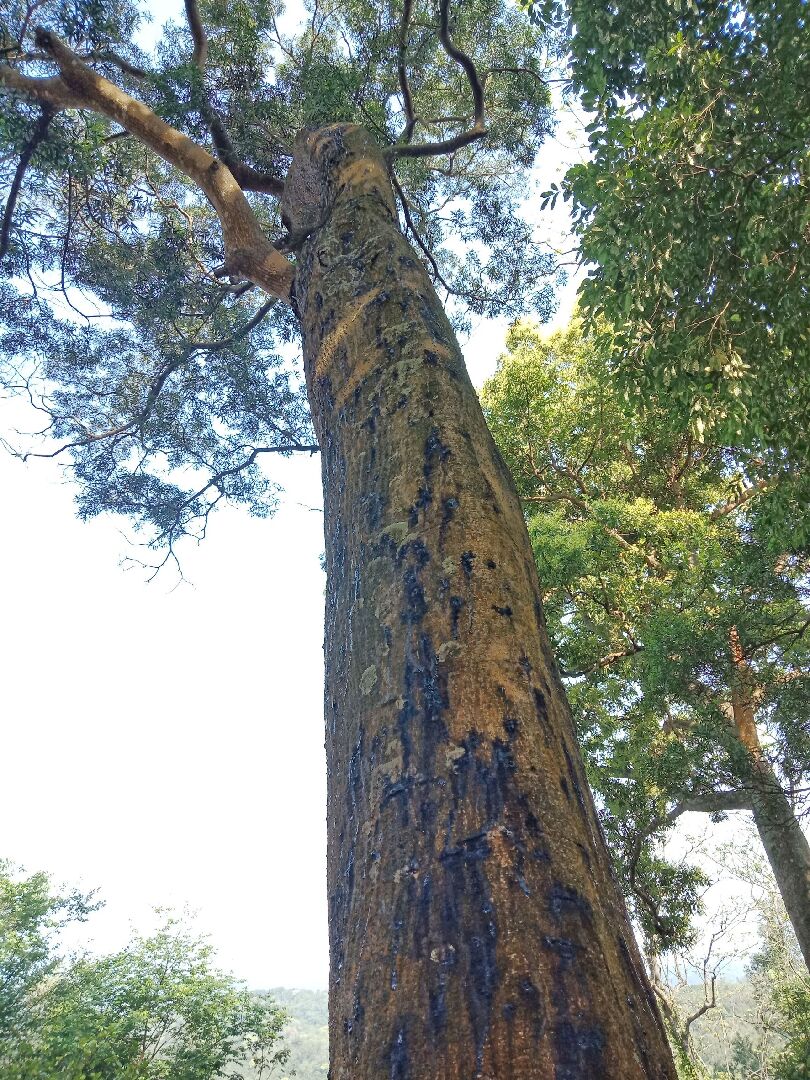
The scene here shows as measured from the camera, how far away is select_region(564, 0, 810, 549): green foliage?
3312mm

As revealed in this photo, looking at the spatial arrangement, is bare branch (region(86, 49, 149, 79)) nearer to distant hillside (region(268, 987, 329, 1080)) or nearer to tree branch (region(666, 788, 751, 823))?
tree branch (region(666, 788, 751, 823))

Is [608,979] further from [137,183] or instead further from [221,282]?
[137,183]

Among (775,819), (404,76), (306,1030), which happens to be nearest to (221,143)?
(404,76)

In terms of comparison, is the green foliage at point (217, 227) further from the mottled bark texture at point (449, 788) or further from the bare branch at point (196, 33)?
the mottled bark texture at point (449, 788)

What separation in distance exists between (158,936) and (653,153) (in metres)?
18.7

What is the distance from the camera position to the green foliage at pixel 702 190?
3312 millimetres

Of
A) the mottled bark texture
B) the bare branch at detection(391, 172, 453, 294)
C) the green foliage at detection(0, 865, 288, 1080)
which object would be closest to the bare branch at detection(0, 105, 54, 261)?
the bare branch at detection(391, 172, 453, 294)

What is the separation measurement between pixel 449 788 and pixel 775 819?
791cm

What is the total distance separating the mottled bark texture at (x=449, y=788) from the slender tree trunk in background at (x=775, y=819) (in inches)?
245

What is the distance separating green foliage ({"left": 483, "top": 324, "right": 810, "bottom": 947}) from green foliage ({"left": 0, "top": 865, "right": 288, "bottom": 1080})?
9.43 m

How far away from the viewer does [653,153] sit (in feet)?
11.4

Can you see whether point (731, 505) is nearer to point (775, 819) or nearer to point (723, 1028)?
point (775, 819)

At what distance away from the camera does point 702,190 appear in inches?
138

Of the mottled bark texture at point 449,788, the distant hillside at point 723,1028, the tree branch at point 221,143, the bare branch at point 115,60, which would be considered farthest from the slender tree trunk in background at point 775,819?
the bare branch at point 115,60
